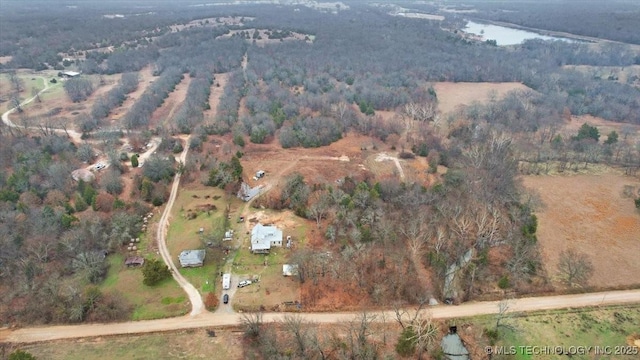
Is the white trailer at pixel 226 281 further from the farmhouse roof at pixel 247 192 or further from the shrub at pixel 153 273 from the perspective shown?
the farmhouse roof at pixel 247 192

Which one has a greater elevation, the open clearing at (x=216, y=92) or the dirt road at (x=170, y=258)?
the open clearing at (x=216, y=92)

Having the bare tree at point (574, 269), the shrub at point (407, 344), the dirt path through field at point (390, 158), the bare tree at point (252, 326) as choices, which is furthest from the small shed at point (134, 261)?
the bare tree at point (574, 269)

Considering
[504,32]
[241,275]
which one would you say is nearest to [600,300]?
[241,275]

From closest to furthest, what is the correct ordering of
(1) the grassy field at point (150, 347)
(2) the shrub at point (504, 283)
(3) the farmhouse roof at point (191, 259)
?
(1) the grassy field at point (150, 347)
(2) the shrub at point (504, 283)
(3) the farmhouse roof at point (191, 259)

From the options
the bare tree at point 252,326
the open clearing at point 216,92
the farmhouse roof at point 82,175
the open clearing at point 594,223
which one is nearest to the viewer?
the bare tree at point 252,326

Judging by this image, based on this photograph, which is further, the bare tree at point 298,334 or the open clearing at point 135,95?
the open clearing at point 135,95

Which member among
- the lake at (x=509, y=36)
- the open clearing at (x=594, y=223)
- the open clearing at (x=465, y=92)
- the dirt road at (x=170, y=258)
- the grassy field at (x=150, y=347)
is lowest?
the grassy field at (x=150, y=347)
